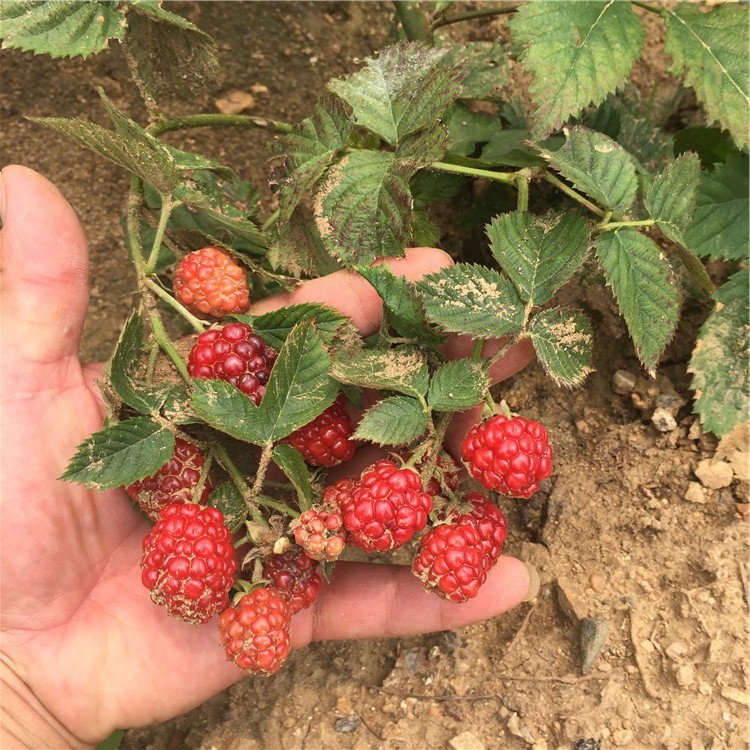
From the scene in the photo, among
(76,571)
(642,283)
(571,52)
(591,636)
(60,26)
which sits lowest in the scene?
(76,571)

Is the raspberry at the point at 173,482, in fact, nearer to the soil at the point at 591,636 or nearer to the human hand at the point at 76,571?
the human hand at the point at 76,571

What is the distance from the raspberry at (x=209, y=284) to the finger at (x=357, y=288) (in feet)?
0.37

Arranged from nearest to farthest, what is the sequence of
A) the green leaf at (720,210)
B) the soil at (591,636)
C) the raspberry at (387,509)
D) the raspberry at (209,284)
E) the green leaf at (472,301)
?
1. the raspberry at (387,509)
2. the green leaf at (472,301)
3. the raspberry at (209,284)
4. the soil at (591,636)
5. the green leaf at (720,210)

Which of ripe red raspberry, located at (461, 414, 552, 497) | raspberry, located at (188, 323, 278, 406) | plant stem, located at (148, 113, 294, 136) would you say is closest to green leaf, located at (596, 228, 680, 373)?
ripe red raspberry, located at (461, 414, 552, 497)

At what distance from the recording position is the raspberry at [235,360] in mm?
1379

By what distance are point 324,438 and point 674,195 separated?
2.68ft

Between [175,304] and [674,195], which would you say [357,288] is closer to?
[175,304]

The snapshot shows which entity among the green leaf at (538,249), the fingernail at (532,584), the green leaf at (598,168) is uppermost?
the green leaf at (598,168)

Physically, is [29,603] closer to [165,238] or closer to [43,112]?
[165,238]

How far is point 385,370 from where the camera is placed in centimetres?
134

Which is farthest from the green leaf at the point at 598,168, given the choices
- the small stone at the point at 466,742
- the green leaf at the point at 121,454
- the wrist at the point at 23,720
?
the wrist at the point at 23,720

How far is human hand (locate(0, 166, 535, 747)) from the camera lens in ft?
4.97

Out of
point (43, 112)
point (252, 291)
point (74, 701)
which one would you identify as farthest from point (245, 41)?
point (74, 701)

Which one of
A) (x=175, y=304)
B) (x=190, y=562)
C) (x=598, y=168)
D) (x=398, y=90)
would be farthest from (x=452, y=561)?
(x=398, y=90)
